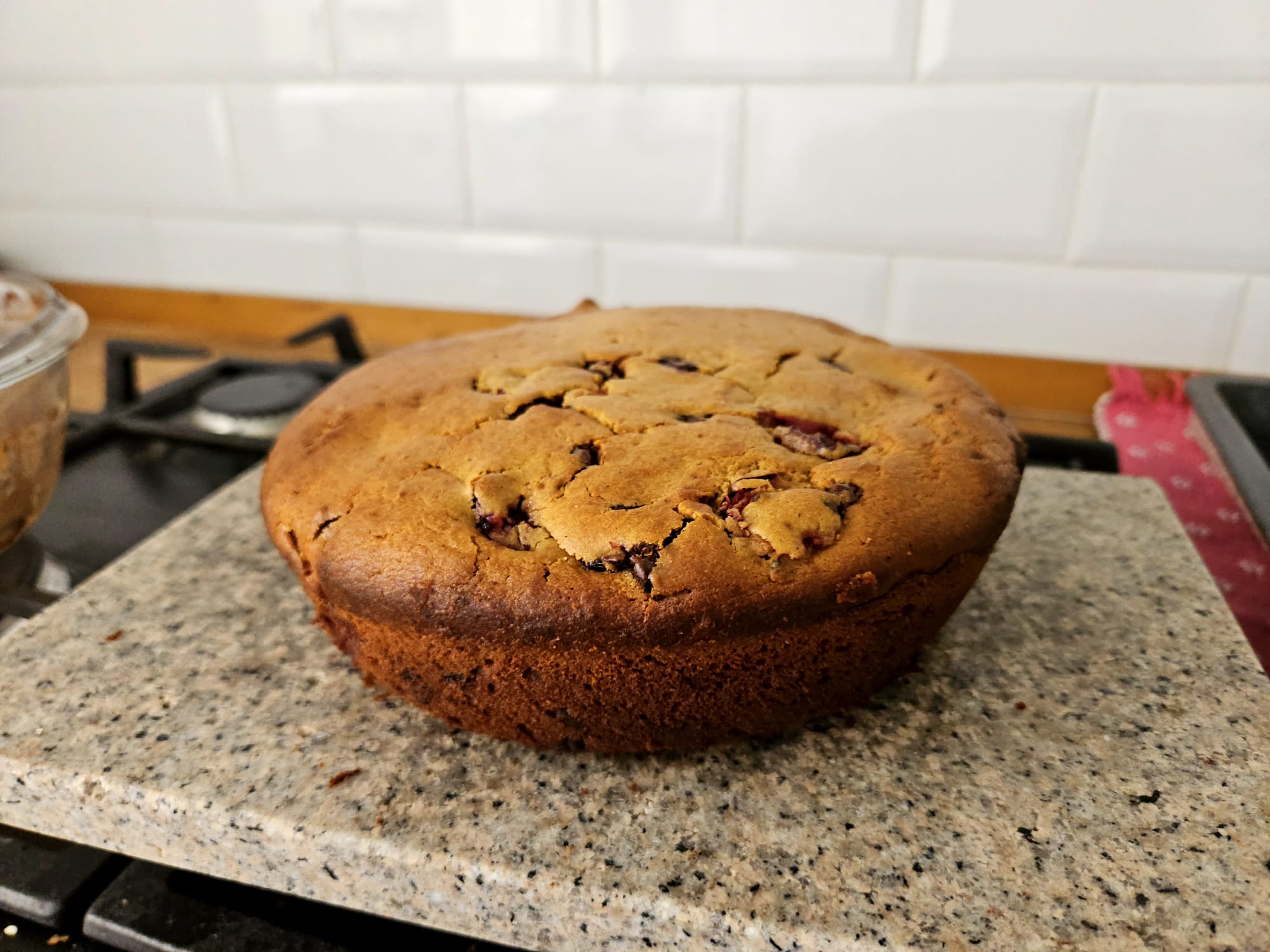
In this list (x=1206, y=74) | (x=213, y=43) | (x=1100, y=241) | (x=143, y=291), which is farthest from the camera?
(x=143, y=291)

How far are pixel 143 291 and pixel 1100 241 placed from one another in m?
1.53

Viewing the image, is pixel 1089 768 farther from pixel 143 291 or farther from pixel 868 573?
pixel 143 291

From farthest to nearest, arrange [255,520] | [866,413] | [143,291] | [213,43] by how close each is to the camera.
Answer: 1. [143,291]
2. [213,43]
3. [255,520]
4. [866,413]

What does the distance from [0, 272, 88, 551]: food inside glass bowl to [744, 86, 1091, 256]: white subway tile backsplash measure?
83 centimetres

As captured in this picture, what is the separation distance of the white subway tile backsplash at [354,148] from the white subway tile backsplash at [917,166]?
46cm

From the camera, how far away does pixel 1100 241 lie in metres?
1.07

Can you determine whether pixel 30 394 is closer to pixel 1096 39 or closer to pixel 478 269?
pixel 478 269

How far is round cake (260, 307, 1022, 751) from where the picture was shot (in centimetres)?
48

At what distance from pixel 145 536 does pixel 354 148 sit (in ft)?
2.36

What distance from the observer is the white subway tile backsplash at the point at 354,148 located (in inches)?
49.7

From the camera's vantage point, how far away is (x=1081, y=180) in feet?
3.44

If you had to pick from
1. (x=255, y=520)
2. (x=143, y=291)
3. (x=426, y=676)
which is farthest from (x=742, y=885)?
(x=143, y=291)

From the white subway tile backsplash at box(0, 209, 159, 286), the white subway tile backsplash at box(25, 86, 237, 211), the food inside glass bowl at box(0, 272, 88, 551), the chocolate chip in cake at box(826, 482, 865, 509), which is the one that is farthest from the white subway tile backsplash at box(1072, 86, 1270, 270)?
the white subway tile backsplash at box(0, 209, 159, 286)

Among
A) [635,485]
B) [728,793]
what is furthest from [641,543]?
[728,793]
